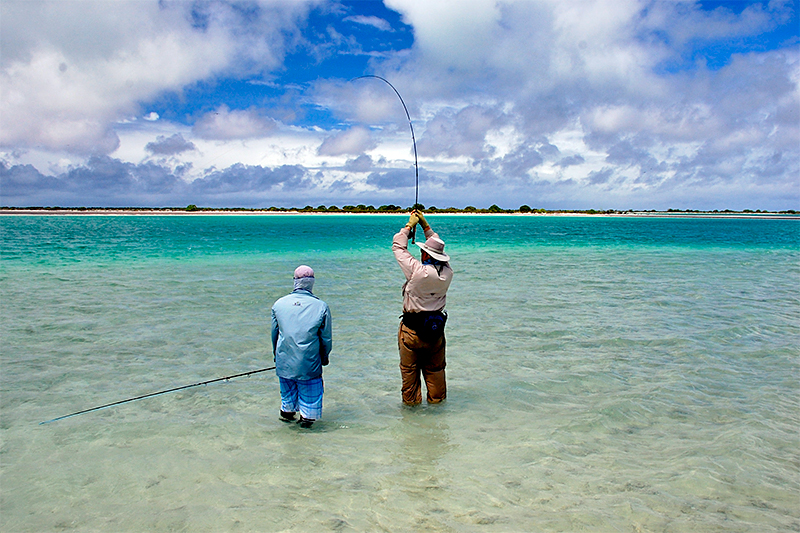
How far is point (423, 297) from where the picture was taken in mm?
5871

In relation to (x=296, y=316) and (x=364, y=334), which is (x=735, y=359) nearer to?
(x=364, y=334)

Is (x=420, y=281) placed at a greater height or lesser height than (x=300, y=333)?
greater

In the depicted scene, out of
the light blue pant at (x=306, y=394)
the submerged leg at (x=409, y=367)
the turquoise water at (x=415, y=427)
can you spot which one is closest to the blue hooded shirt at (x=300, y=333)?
the light blue pant at (x=306, y=394)

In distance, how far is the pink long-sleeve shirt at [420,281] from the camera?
18.8ft

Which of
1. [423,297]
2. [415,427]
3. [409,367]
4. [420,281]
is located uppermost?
[420,281]

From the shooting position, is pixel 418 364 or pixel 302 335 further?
pixel 418 364

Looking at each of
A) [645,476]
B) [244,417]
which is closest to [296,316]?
[244,417]

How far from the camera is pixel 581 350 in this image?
9.41 meters

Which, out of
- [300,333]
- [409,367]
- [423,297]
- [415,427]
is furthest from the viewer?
[409,367]

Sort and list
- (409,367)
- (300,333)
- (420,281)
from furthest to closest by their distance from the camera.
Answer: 1. (409,367)
2. (420,281)
3. (300,333)

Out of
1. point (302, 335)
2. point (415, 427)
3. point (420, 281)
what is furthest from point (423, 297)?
point (415, 427)

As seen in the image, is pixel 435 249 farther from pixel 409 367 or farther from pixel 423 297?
pixel 409 367

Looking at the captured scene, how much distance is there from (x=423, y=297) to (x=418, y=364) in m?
1.01

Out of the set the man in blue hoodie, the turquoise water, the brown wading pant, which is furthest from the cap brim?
the turquoise water
